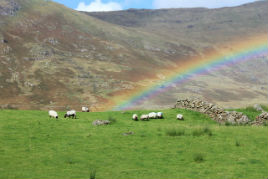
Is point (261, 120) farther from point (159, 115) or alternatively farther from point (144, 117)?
point (144, 117)

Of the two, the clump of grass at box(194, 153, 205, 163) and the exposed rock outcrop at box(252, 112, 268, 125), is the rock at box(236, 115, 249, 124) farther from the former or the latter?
the clump of grass at box(194, 153, 205, 163)

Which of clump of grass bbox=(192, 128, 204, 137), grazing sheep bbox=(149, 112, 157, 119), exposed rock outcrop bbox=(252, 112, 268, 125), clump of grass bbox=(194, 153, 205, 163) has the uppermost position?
grazing sheep bbox=(149, 112, 157, 119)

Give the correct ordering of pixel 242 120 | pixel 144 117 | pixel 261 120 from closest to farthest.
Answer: pixel 261 120 < pixel 242 120 < pixel 144 117

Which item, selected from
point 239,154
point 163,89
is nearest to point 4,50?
point 163,89

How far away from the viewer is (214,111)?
105 ft

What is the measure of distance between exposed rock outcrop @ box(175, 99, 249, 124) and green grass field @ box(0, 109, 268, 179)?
465cm

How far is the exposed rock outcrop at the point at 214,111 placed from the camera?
29281 millimetres

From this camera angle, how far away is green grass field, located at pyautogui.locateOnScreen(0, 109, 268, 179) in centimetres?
1519

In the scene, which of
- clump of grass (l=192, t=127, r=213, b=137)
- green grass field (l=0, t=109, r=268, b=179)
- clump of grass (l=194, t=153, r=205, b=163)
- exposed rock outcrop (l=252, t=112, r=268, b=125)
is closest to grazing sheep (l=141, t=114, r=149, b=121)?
green grass field (l=0, t=109, r=268, b=179)

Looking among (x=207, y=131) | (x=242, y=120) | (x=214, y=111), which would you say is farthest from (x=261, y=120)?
(x=207, y=131)

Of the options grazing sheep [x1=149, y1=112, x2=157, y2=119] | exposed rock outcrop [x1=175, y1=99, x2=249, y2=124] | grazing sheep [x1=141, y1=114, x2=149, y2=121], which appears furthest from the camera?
grazing sheep [x1=149, y1=112, x2=157, y2=119]

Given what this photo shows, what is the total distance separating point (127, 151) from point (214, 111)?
1550 centimetres

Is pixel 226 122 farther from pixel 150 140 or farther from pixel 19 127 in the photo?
pixel 19 127

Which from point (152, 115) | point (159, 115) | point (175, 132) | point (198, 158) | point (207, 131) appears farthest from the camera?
point (159, 115)
